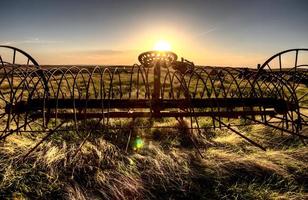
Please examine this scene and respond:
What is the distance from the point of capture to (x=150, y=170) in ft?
15.0

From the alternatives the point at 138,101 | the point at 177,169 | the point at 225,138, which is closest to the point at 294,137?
the point at 225,138

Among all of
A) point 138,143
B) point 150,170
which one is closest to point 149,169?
point 150,170

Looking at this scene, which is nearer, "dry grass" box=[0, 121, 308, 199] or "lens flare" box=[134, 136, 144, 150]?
"dry grass" box=[0, 121, 308, 199]

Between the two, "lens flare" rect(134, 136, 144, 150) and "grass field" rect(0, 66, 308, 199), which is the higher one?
"lens flare" rect(134, 136, 144, 150)

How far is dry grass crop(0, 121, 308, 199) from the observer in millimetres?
3975

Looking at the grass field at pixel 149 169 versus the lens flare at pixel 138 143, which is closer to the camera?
the grass field at pixel 149 169

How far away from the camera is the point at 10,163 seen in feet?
14.8

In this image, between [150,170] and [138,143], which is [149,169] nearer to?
[150,170]

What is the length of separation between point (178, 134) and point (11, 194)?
3.72 m

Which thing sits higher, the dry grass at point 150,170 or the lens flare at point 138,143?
the lens flare at point 138,143

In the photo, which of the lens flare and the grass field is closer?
the grass field

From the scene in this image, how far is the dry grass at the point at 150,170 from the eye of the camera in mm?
3975

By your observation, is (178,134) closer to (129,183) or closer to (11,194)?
(129,183)

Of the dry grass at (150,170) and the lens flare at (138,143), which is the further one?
the lens flare at (138,143)
